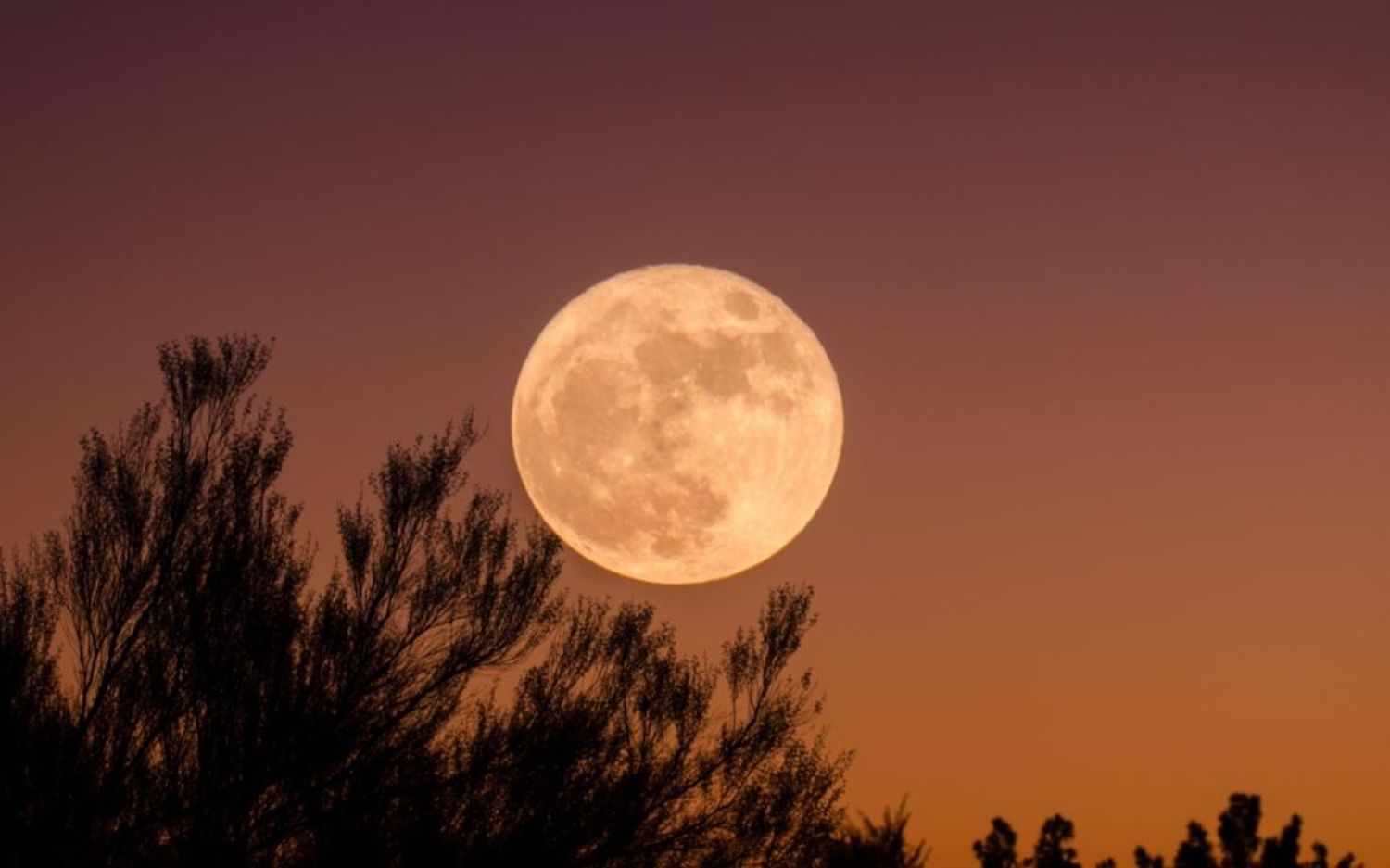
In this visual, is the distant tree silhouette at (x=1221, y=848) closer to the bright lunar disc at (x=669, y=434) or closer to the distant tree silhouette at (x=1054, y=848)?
the distant tree silhouette at (x=1054, y=848)

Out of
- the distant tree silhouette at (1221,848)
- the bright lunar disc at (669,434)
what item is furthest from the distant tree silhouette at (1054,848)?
the bright lunar disc at (669,434)

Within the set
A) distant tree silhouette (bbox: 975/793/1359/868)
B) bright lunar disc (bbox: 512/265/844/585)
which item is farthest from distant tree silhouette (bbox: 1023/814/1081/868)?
bright lunar disc (bbox: 512/265/844/585)

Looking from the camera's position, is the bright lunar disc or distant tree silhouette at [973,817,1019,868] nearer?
the bright lunar disc

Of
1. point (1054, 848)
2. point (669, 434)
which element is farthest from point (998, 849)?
point (669, 434)

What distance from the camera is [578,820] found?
53.2 ft

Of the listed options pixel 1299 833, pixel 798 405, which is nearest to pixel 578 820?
pixel 798 405

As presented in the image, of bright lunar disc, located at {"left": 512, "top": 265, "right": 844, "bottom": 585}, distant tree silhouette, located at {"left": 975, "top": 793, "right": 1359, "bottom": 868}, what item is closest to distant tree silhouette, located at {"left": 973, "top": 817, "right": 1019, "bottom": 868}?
distant tree silhouette, located at {"left": 975, "top": 793, "right": 1359, "bottom": 868}

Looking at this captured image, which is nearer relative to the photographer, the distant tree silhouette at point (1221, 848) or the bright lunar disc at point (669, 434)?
the bright lunar disc at point (669, 434)

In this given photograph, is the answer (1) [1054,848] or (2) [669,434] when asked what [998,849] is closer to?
(1) [1054,848]

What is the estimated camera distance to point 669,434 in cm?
1833

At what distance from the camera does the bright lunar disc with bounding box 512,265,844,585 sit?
725 inches

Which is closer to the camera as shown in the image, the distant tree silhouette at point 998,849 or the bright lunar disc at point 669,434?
the bright lunar disc at point 669,434

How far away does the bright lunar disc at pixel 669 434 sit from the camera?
18.4 m

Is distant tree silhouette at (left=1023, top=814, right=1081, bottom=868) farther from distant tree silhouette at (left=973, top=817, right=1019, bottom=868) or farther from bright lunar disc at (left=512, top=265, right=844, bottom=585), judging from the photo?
bright lunar disc at (left=512, top=265, right=844, bottom=585)
